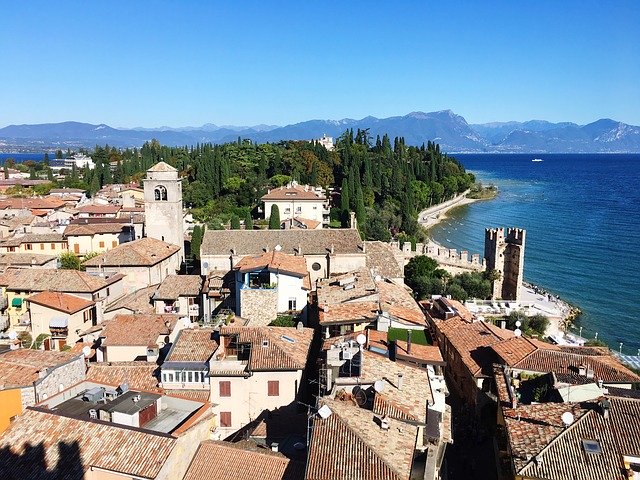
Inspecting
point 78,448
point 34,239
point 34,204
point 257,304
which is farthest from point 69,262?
point 34,204

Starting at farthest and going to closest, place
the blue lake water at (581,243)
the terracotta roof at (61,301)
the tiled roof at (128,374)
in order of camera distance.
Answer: the blue lake water at (581,243) < the terracotta roof at (61,301) < the tiled roof at (128,374)

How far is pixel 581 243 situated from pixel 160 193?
53516mm

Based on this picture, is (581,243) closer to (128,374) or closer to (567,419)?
(567,419)

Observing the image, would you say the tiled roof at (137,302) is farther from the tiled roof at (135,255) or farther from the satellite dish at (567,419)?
the satellite dish at (567,419)

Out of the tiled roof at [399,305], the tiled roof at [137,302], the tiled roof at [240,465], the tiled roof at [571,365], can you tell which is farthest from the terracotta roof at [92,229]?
the tiled roof at [571,365]

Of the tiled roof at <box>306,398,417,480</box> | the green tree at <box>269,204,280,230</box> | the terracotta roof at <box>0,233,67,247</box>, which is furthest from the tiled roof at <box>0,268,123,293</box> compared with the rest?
the tiled roof at <box>306,398,417,480</box>

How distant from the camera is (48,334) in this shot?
28.4 meters

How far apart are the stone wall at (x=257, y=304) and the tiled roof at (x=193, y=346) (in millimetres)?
3991

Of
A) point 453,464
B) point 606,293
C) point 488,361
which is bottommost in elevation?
point 606,293

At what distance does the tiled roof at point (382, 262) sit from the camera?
115ft

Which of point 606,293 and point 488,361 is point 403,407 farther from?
point 606,293

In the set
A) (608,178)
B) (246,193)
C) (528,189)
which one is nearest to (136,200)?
(246,193)

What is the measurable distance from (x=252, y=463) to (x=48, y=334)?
18.0 meters

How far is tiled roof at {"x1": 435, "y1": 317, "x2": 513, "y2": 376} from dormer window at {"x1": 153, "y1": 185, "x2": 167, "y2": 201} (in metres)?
22.7
